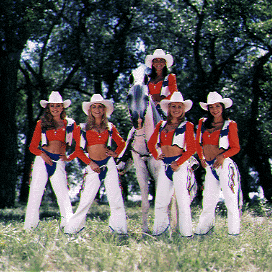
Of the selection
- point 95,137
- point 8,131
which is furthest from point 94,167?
point 8,131

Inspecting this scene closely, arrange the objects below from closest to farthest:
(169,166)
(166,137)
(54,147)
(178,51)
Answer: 1. (169,166)
2. (166,137)
3. (54,147)
4. (178,51)

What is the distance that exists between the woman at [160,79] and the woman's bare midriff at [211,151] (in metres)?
1.05

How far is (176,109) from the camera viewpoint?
5.41 meters

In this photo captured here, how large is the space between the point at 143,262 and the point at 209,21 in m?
13.6

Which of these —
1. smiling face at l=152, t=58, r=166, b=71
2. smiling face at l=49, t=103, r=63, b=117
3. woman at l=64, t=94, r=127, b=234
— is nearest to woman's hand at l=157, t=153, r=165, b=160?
woman at l=64, t=94, r=127, b=234

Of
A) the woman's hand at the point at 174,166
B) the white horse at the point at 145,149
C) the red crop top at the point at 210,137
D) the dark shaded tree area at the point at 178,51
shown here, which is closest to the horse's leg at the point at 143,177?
the white horse at the point at 145,149

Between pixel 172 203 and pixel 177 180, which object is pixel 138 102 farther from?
pixel 172 203

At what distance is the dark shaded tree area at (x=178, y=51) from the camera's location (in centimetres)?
1450

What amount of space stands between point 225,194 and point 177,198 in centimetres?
72

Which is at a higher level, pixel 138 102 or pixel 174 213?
pixel 138 102

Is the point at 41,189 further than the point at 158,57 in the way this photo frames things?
No

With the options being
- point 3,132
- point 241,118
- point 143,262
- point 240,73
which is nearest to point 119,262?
point 143,262

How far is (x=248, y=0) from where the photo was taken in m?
14.3

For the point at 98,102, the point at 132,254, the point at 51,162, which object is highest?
the point at 98,102
